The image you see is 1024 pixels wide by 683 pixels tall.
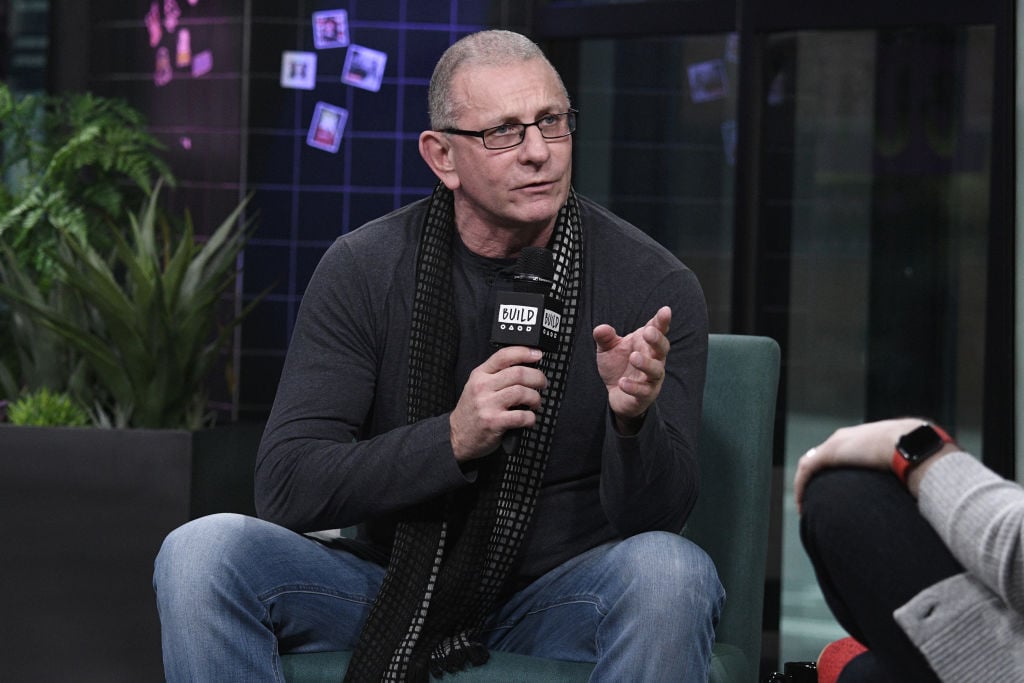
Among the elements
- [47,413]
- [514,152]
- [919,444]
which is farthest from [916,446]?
[47,413]

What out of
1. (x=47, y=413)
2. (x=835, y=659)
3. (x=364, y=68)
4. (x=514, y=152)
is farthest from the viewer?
(x=364, y=68)

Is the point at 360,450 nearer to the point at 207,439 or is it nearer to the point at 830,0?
the point at 207,439

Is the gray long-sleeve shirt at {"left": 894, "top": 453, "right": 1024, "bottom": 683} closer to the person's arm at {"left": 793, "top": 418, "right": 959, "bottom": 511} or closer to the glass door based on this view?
the person's arm at {"left": 793, "top": 418, "right": 959, "bottom": 511}

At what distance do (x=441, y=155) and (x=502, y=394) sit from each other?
1.88 feet

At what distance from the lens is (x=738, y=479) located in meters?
2.04

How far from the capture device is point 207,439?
285 cm

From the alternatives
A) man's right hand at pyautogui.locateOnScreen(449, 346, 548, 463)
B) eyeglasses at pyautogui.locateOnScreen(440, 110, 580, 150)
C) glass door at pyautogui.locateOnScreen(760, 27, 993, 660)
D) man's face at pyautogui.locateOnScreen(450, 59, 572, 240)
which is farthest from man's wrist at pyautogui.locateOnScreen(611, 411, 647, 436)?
glass door at pyautogui.locateOnScreen(760, 27, 993, 660)

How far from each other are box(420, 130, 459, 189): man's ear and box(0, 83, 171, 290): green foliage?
57.8 inches

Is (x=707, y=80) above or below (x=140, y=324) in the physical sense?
above

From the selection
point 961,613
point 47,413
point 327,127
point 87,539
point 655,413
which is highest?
point 327,127

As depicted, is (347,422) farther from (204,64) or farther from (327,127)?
(204,64)

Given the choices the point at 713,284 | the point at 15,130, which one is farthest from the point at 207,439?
the point at 713,284

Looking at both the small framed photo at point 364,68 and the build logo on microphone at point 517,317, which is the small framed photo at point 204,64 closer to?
the small framed photo at point 364,68

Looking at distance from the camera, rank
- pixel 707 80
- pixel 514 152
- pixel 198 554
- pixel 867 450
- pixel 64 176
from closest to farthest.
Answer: pixel 867 450 < pixel 198 554 < pixel 514 152 < pixel 64 176 < pixel 707 80
